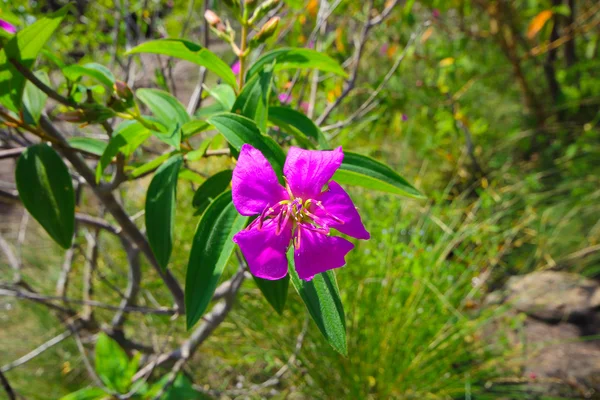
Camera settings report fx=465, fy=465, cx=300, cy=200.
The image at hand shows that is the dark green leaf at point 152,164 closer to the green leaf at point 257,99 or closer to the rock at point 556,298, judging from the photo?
the green leaf at point 257,99

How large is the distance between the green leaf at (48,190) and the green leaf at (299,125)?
0.29 metres

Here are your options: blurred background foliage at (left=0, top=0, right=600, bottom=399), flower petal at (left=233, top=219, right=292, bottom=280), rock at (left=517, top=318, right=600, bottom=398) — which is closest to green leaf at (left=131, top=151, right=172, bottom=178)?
flower petal at (left=233, top=219, right=292, bottom=280)

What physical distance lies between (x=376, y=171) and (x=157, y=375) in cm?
151

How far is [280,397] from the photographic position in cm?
153

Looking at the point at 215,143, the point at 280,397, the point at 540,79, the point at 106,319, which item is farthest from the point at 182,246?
the point at 540,79

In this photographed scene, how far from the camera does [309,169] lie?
47 centimetres

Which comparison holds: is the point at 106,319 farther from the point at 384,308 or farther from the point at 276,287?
the point at 276,287

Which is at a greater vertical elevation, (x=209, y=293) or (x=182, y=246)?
(x=209, y=293)

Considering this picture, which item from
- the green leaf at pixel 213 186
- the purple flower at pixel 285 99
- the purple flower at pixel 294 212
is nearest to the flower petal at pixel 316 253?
the purple flower at pixel 294 212

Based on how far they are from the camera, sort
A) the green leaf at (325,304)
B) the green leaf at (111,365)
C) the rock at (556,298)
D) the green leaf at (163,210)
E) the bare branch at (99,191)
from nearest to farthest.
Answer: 1. the green leaf at (325,304)
2. the green leaf at (163,210)
3. the bare branch at (99,191)
4. the green leaf at (111,365)
5. the rock at (556,298)

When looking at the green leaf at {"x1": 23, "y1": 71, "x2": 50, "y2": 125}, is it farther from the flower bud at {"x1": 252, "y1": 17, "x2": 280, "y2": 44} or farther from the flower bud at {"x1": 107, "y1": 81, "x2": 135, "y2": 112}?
the flower bud at {"x1": 252, "y1": 17, "x2": 280, "y2": 44}

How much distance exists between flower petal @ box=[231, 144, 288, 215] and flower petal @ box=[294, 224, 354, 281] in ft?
0.16

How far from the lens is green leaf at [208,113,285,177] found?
19.4 inches

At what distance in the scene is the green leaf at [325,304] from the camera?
431 millimetres
